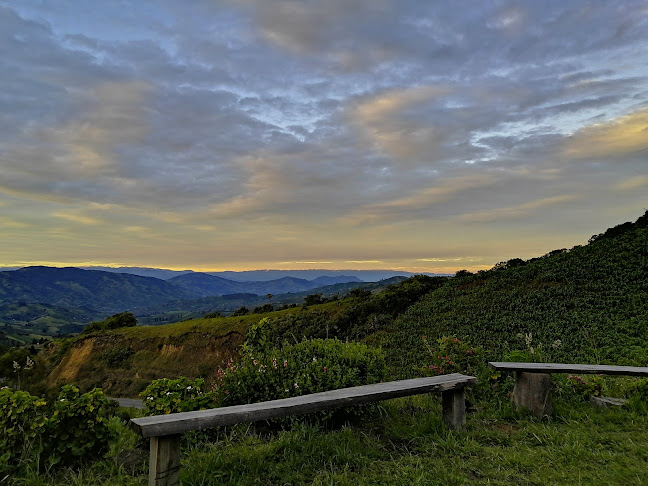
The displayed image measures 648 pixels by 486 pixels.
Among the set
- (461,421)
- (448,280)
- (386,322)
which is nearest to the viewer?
(461,421)

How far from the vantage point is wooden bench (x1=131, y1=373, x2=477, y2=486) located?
2971 mm

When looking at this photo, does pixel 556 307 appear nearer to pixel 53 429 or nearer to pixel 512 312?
pixel 512 312

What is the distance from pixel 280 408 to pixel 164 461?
3.27ft

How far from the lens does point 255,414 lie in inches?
132

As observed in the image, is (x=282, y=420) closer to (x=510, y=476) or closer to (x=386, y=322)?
(x=510, y=476)

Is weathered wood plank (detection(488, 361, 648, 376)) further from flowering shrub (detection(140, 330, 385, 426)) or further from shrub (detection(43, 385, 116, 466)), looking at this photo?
shrub (detection(43, 385, 116, 466))

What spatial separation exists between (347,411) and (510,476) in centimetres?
191

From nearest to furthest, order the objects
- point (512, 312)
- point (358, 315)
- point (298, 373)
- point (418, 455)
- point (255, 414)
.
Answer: point (255, 414) → point (418, 455) → point (298, 373) → point (512, 312) → point (358, 315)

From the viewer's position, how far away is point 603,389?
19.2ft

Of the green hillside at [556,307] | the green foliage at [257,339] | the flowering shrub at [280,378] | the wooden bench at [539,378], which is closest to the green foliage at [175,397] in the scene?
the flowering shrub at [280,378]

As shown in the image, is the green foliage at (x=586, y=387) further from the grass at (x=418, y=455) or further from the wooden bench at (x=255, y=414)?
the wooden bench at (x=255, y=414)

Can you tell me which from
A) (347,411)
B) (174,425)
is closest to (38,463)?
(174,425)

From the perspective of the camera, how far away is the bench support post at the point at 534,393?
16.5ft

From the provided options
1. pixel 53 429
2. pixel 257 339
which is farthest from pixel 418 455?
pixel 257 339
